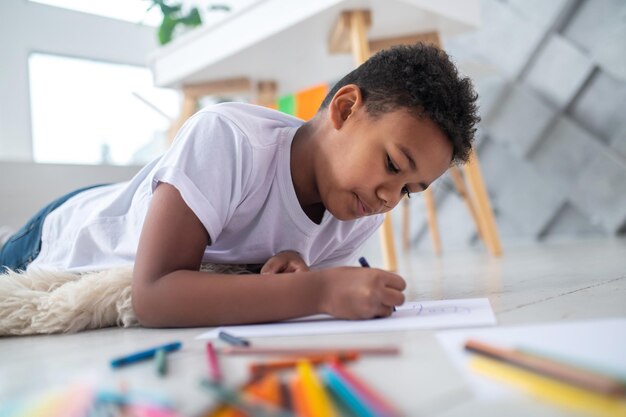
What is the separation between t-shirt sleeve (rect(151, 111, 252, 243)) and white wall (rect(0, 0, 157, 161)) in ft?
4.58

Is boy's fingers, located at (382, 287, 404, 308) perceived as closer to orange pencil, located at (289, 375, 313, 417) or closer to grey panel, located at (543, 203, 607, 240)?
orange pencil, located at (289, 375, 313, 417)

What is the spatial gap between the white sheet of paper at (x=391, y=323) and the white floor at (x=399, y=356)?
2 cm

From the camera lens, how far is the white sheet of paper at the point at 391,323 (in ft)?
1.65

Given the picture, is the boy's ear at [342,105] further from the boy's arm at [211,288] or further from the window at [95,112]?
the window at [95,112]

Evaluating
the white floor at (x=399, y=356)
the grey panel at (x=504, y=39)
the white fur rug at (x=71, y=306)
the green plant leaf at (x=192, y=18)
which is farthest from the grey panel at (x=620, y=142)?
the white fur rug at (x=71, y=306)

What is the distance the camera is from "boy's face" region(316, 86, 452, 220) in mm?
640

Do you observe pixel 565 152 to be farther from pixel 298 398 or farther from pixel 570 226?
pixel 298 398

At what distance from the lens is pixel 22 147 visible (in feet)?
5.98

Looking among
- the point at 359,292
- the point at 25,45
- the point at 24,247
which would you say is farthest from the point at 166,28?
the point at 359,292

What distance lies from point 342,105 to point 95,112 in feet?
5.04

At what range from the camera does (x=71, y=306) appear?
2.24 ft

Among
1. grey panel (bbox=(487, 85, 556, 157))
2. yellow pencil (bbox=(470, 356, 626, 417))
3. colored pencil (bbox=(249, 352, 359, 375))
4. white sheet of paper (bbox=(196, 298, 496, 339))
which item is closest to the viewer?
yellow pencil (bbox=(470, 356, 626, 417))

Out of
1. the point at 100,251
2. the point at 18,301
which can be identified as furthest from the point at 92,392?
the point at 100,251

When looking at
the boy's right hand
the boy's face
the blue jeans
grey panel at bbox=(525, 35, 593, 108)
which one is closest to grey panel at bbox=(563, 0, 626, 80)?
grey panel at bbox=(525, 35, 593, 108)
